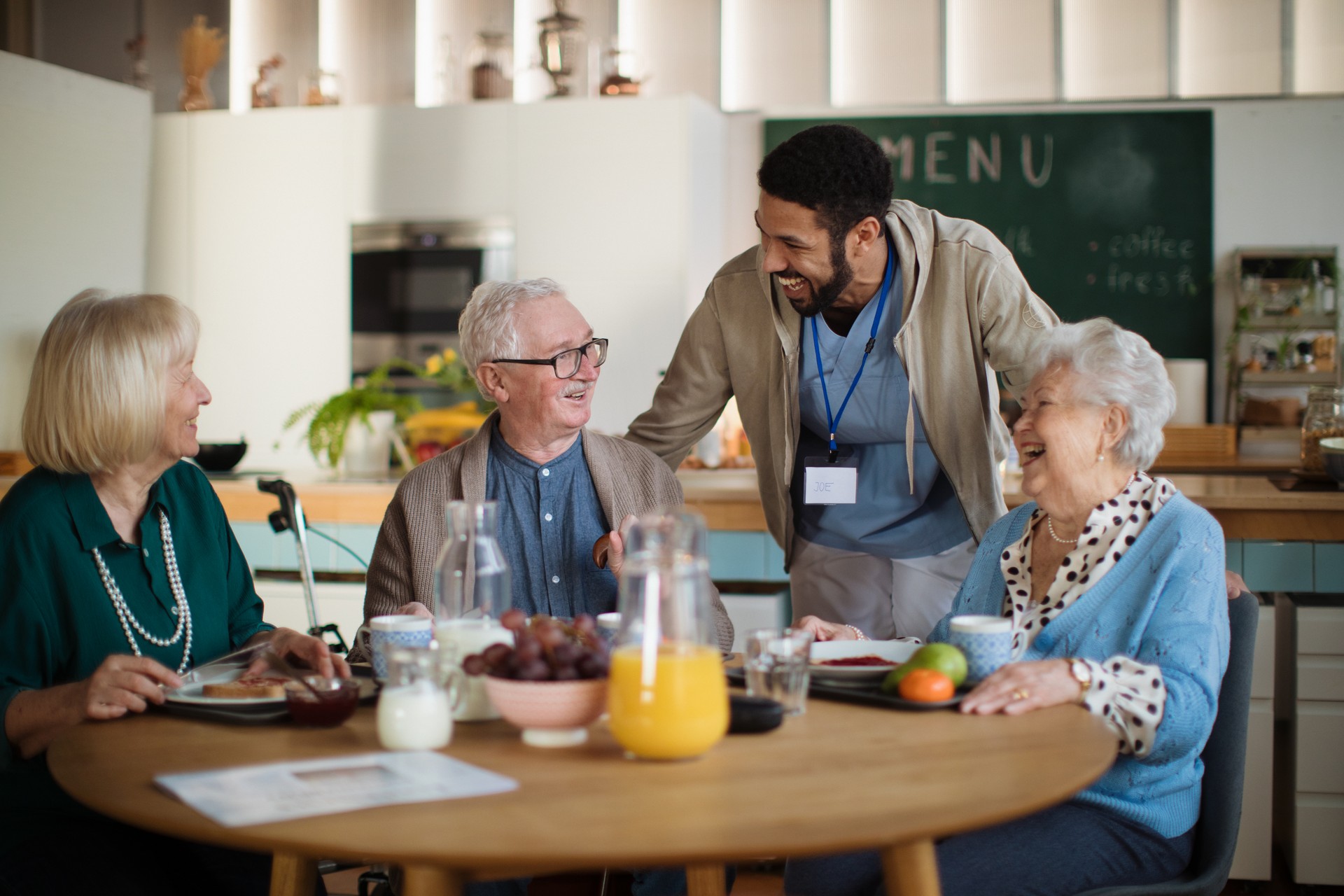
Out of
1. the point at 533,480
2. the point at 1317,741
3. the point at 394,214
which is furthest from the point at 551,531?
the point at 394,214

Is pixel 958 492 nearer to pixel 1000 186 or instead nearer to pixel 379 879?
pixel 379 879

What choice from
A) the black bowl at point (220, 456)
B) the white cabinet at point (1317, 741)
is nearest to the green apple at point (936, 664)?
the white cabinet at point (1317, 741)

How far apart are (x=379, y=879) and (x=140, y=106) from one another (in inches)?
160

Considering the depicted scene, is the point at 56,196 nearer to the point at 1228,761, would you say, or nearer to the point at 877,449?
the point at 877,449

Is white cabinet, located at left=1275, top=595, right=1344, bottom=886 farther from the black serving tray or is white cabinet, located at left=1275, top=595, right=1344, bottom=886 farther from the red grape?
the red grape

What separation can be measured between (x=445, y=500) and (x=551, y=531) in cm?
19

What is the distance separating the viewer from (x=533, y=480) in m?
2.17

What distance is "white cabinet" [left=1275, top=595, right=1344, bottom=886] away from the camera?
9.23ft

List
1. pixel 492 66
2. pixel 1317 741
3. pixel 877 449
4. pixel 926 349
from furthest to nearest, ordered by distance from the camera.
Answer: pixel 492 66 < pixel 1317 741 < pixel 877 449 < pixel 926 349

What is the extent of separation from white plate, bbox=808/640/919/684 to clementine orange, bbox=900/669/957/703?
0.34ft

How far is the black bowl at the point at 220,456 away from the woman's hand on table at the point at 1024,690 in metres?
3.25

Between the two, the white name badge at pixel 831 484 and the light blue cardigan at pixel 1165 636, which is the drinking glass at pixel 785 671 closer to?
the light blue cardigan at pixel 1165 636

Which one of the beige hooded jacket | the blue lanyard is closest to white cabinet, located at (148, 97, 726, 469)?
the beige hooded jacket

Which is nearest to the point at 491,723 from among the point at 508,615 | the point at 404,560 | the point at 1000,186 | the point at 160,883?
the point at 508,615
